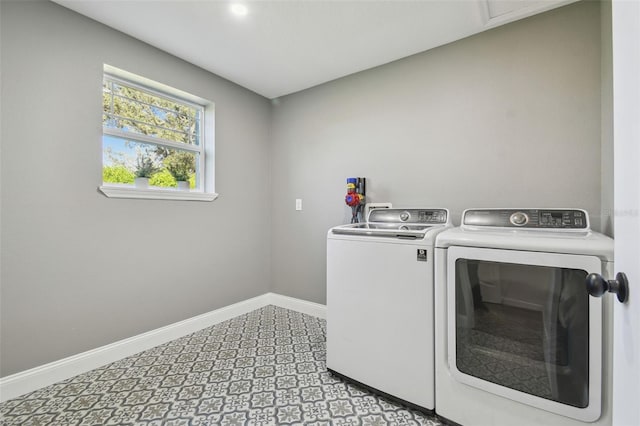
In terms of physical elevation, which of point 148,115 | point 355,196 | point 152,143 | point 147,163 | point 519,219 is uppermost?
point 148,115

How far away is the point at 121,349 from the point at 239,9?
2544 millimetres

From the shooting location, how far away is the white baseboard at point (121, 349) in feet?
5.22

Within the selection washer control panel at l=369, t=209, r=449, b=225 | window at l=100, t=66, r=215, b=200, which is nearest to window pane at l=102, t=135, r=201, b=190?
window at l=100, t=66, r=215, b=200

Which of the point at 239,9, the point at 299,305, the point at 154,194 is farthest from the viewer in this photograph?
the point at 299,305

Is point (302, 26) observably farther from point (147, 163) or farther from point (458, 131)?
point (147, 163)

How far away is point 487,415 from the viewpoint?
1.28 m

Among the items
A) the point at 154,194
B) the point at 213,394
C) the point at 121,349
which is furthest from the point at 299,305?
the point at 154,194

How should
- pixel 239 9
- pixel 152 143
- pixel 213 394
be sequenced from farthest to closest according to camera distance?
1. pixel 152 143
2. pixel 239 9
3. pixel 213 394

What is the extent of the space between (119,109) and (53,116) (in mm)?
462

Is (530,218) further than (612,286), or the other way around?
(530,218)

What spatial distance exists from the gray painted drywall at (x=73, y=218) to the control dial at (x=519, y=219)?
8.10 ft

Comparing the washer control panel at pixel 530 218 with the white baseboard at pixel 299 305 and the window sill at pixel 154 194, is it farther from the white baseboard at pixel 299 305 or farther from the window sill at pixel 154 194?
the window sill at pixel 154 194

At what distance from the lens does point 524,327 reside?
1.23 m

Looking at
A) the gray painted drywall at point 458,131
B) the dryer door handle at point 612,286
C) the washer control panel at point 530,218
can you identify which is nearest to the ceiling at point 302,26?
the gray painted drywall at point 458,131
